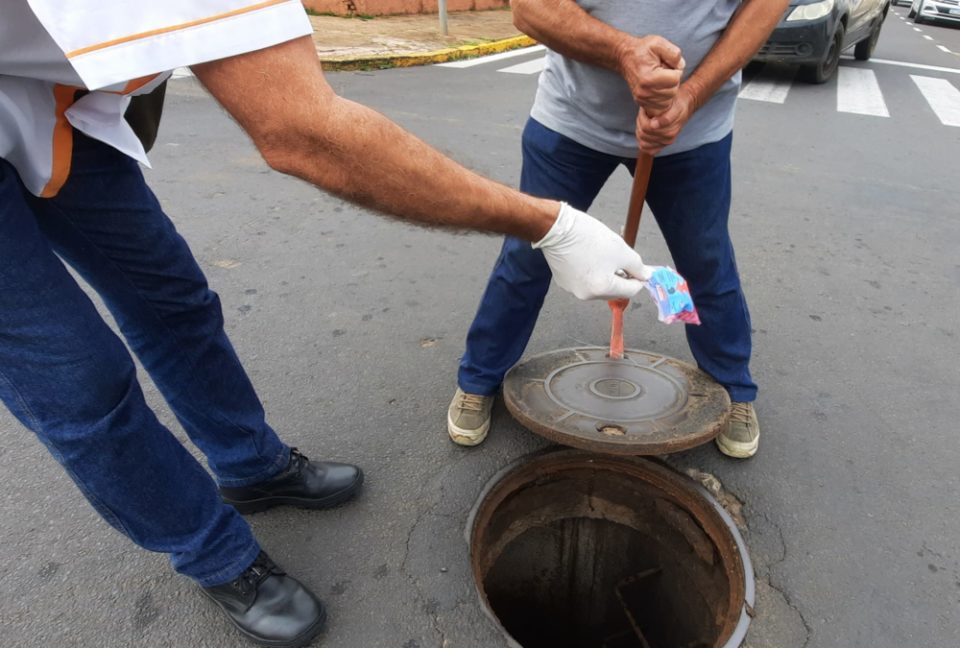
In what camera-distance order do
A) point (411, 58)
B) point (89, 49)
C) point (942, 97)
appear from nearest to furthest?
point (89, 49)
point (942, 97)
point (411, 58)

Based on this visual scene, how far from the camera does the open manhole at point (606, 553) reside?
83.8 inches

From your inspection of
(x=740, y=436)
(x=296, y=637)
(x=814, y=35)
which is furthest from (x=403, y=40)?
(x=296, y=637)

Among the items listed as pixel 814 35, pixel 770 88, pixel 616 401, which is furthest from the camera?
pixel 770 88

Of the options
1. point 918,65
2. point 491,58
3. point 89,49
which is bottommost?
point 918,65

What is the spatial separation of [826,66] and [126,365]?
973cm

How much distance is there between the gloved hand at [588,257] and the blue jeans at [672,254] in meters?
0.34

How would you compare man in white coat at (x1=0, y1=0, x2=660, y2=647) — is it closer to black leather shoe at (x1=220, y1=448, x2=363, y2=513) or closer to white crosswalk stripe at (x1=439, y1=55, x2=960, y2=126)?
black leather shoe at (x1=220, y1=448, x2=363, y2=513)

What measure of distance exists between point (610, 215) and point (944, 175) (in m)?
3.14

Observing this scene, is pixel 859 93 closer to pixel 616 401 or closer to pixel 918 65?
pixel 918 65

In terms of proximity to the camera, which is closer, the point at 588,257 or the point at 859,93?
the point at 588,257

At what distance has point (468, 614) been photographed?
5.79 feet

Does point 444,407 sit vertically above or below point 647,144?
below

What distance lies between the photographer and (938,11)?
1939cm

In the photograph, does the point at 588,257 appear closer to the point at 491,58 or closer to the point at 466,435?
the point at 466,435
